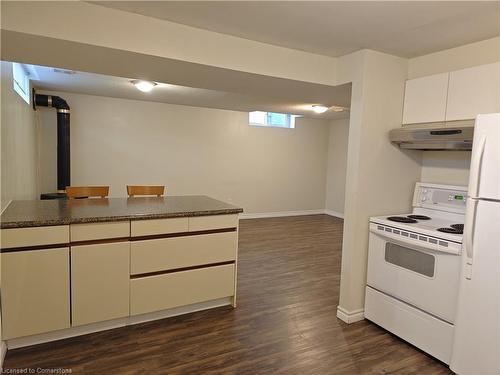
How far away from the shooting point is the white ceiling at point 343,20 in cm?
196

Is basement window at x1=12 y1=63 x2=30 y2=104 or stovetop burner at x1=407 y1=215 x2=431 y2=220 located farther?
basement window at x1=12 y1=63 x2=30 y2=104

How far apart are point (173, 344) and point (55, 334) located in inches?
35.3

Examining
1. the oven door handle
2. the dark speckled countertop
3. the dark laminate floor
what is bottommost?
the dark laminate floor

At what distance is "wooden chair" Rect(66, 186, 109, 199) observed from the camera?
331 cm

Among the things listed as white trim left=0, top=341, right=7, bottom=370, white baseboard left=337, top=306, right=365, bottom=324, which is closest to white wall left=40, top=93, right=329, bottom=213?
white trim left=0, top=341, right=7, bottom=370

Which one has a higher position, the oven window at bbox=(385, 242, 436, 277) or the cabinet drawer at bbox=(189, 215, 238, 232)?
the cabinet drawer at bbox=(189, 215, 238, 232)

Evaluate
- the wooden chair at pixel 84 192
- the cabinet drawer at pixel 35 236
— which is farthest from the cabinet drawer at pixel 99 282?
the wooden chair at pixel 84 192

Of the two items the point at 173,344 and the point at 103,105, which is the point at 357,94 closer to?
the point at 173,344

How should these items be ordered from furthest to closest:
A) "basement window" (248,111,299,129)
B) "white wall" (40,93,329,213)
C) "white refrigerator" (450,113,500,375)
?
"basement window" (248,111,299,129), "white wall" (40,93,329,213), "white refrigerator" (450,113,500,375)

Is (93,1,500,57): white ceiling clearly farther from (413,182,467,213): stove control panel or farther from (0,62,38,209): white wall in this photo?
(0,62,38,209): white wall

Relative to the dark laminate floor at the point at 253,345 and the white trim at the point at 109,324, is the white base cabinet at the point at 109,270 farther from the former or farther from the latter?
the dark laminate floor at the point at 253,345

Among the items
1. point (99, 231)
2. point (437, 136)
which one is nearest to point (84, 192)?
point (99, 231)

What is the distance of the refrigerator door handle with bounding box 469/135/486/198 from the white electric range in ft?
1.21

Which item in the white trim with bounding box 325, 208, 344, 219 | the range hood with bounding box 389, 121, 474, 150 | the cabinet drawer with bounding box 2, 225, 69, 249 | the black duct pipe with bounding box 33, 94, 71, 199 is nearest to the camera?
the cabinet drawer with bounding box 2, 225, 69, 249
